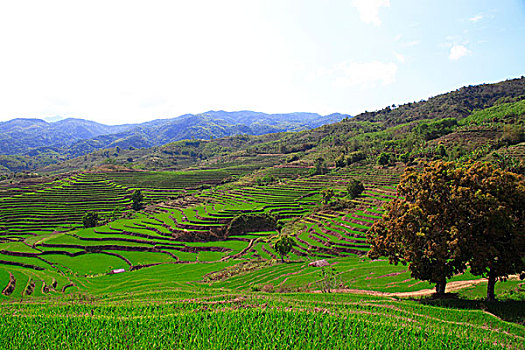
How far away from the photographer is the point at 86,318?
1368cm

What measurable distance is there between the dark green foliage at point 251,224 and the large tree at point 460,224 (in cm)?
5058

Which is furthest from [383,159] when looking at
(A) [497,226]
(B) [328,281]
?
(A) [497,226]

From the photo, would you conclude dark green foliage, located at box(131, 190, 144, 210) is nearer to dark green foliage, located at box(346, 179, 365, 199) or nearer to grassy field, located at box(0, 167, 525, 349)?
grassy field, located at box(0, 167, 525, 349)

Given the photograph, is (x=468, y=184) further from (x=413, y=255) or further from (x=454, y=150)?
(x=454, y=150)

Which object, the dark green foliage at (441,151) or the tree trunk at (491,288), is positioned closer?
the tree trunk at (491,288)

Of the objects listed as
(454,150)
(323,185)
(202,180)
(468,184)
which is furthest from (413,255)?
(202,180)

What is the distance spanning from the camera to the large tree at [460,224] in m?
15.7

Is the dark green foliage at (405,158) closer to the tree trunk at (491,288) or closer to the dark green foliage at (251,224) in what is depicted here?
the dark green foliage at (251,224)

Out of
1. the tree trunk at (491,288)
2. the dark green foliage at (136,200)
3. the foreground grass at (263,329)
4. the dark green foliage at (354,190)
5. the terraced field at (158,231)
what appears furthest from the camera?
the dark green foliage at (136,200)

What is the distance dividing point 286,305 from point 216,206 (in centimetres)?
7205

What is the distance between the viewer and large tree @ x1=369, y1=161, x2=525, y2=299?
15.7 metres

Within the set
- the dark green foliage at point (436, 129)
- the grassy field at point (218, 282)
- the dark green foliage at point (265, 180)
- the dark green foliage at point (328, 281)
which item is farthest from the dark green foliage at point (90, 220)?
the dark green foliage at point (436, 129)

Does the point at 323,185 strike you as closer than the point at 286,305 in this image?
No

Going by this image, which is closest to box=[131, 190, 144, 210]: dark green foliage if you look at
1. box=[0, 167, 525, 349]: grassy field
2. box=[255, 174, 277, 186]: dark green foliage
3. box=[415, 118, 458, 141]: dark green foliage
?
box=[0, 167, 525, 349]: grassy field
